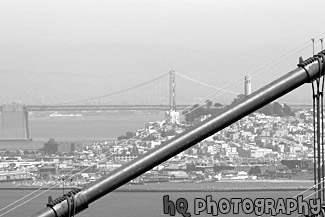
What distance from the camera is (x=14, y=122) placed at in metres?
44.8

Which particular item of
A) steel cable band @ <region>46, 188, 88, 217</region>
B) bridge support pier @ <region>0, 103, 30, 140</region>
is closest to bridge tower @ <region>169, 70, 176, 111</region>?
bridge support pier @ <region>0, 103, 30, 140</region>

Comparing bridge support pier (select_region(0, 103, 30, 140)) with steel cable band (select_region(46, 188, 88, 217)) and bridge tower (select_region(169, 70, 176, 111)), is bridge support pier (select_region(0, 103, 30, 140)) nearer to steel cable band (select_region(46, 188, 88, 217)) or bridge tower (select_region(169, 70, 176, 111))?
bridge tower (select_region(169, 70, 176, 111))

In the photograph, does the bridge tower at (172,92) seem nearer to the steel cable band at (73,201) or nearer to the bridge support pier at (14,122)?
the bridge support pier at (14,122)

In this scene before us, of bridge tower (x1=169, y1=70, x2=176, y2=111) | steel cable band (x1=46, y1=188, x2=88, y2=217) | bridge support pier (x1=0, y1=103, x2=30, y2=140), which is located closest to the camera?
steel cable band (x1=46, y1=188, x2=88, y2=217)

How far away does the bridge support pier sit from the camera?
144ft

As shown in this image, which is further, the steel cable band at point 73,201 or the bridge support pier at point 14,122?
the bridge support pier at point 14,122

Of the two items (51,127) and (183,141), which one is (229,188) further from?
(51,127)

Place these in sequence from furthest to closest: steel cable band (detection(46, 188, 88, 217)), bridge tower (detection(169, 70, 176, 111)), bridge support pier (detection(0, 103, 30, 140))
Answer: bridge support pier (detection(0, 103, 30, 140)) → bridge tower (detection(169, 70, 176, 111)) → steel cable band (detection(46, 188, 88, 217))

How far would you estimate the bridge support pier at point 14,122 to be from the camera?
43938mm

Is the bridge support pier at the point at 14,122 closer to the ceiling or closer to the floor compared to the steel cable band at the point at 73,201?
closer to the ceiling

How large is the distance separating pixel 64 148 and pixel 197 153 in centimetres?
540

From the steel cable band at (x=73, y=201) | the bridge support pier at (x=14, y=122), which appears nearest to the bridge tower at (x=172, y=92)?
the bridge support pier at (x=14, y=122)

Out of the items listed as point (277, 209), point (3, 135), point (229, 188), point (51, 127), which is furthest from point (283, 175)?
point (51, 127)

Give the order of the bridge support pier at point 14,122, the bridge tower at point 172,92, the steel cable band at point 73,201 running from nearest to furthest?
the steel cable band at point 73,201
the bridge tower at point 172,92
the bridge support pier at point 14,122
